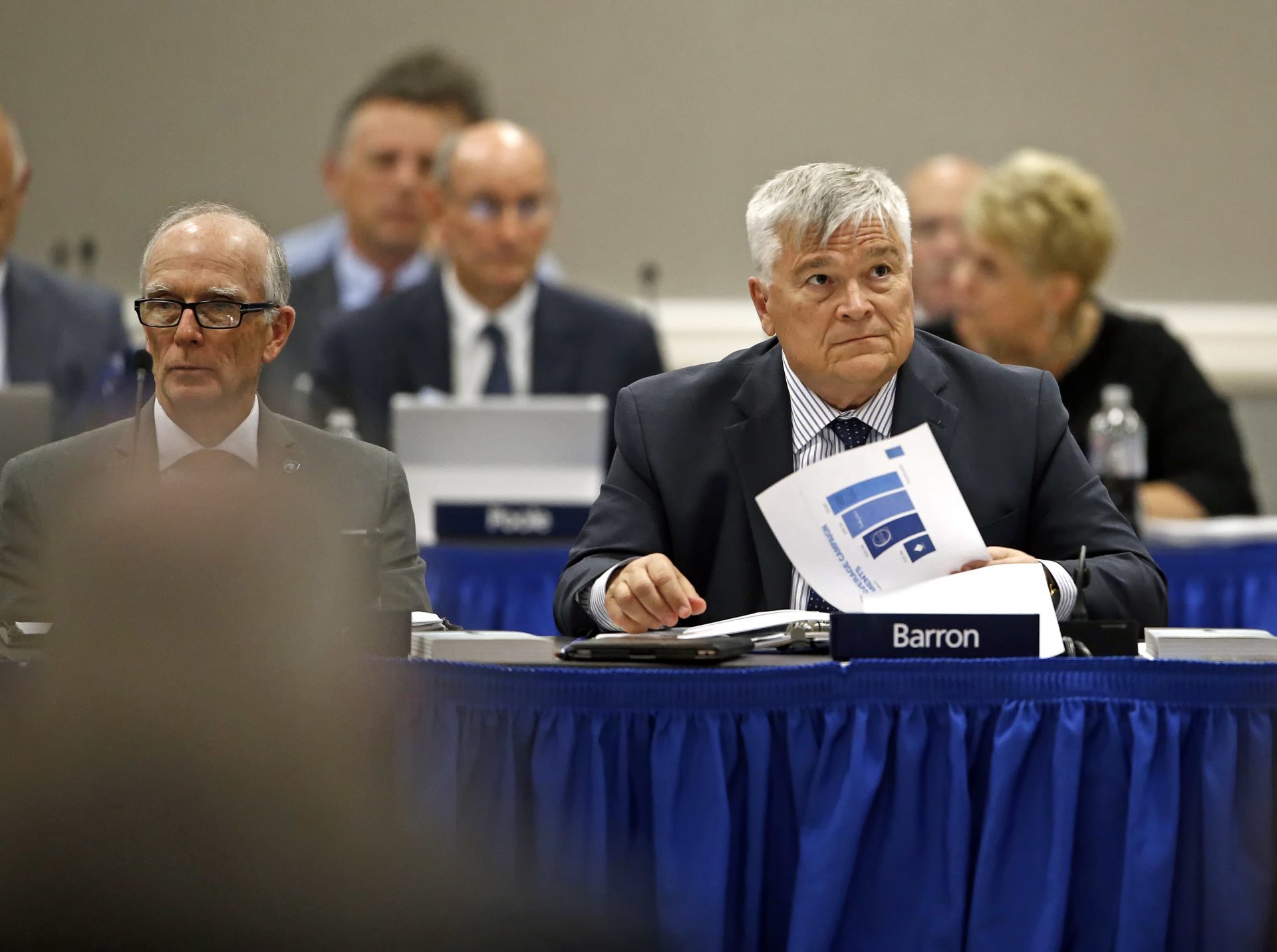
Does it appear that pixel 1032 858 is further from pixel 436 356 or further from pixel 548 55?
pixel 548 55

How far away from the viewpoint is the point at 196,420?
1.68 meters

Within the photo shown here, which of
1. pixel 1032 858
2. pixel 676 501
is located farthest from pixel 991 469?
pixel 1032 858

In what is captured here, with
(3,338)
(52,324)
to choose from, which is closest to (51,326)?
(52,324)

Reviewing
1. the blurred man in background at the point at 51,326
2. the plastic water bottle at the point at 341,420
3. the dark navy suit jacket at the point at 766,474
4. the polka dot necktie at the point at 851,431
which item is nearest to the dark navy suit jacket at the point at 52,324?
the blurred man in background at the point at 51,326

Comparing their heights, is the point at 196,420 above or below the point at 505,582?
above

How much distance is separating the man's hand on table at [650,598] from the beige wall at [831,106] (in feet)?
13.7

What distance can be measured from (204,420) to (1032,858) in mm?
986

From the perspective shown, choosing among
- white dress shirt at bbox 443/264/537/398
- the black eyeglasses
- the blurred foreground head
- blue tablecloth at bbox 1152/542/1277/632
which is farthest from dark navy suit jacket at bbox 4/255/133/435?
blue tablecloth at bbox 1152/542/1277/632

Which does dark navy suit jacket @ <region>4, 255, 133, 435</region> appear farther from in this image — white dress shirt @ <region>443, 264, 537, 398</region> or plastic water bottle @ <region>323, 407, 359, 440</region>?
white dress shirt @ <region>443, 264, 537, 398</region>

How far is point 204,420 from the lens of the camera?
1.68 metres

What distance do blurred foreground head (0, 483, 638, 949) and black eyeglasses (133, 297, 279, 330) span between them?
0.67 meters

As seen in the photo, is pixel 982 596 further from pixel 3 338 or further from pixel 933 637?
pixel 3 338

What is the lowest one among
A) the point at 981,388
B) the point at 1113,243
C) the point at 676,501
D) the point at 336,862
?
the point at 336,862

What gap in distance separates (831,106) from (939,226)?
1.28 metres
